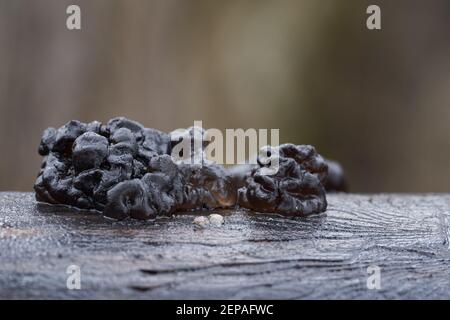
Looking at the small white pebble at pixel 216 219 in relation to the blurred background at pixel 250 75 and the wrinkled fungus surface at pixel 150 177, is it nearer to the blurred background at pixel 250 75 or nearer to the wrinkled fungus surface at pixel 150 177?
the wrinkled fungus surface at pixel 150 177

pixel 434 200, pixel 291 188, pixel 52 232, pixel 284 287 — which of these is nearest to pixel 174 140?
pixel 291 188

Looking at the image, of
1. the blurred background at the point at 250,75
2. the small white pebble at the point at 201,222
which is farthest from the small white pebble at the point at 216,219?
the blurred background at the point at 250,75

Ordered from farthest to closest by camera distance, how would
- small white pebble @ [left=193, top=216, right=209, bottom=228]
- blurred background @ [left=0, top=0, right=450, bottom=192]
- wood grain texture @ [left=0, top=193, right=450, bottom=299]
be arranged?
blurred background @ [left=0, top=0, right=450, bottom=192] → small white pebble @ [left=193, top=216, right=209, bottom=228] → wood grain texture @ [left=0, top=193, right=450, bottom=299]

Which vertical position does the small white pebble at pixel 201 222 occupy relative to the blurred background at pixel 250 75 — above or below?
below

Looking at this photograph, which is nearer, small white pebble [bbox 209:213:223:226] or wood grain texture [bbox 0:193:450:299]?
wood grain texture [bbox 0:193:450:299]

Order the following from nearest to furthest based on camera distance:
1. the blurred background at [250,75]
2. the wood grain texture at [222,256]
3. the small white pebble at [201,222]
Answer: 1. the wood grain texture at [222,256]
2. the small white pebble at [201,222]
3. the blurred background at [250,75]

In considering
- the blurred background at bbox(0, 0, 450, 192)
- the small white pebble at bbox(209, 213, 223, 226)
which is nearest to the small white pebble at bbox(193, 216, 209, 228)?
the small white pebble at bbox(209, 213, 223, 226)

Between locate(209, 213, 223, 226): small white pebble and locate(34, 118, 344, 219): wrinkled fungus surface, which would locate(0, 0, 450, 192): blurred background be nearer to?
locate(34, 118, 344, 219): wrinkled fungus surface

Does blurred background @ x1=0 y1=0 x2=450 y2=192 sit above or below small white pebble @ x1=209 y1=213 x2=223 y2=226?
above

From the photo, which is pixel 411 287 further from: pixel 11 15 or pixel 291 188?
pixel 11 15
